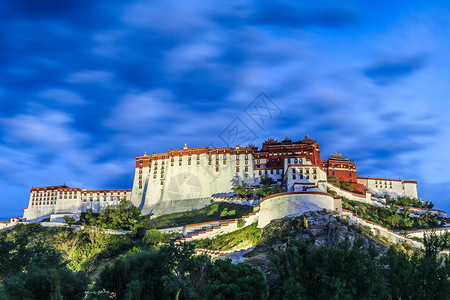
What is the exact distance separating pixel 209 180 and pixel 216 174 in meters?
1.71

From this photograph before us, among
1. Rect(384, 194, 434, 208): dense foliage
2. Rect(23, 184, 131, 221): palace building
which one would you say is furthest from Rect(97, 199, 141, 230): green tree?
Rect(384, 194, 434, 208): dense foliage

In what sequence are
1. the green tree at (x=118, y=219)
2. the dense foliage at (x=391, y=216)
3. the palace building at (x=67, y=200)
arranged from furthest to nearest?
1. the palace building at (x=67, y=200)
2. the green tree at (x=118, y=219)
3. the dense foliage at (x=391, y=216)

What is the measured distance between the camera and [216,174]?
86375 mm

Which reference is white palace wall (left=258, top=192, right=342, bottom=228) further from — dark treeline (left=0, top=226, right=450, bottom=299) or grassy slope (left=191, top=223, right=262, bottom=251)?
dark treeline (left=0, top=226, right=450, bottom=299)

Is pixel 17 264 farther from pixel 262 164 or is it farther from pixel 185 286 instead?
pixel 262 164

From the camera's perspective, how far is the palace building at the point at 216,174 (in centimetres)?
8262

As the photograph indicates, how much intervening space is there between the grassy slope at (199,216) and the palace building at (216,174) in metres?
4.25

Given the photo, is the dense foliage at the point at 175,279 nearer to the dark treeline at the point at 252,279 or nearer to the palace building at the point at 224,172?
the dark treeline at the point at 252,279

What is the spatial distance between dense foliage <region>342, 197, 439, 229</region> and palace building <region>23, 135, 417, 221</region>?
8403 mm

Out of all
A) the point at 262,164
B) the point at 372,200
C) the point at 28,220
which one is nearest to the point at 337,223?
the point at 372,200

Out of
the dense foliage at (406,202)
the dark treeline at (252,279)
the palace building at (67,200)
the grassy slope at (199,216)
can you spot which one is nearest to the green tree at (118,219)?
the grassy slope at (199,216)

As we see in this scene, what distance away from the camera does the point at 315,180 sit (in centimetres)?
7019

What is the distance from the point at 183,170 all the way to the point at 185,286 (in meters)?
58.0

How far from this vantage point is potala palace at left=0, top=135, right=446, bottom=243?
81.9 meters
